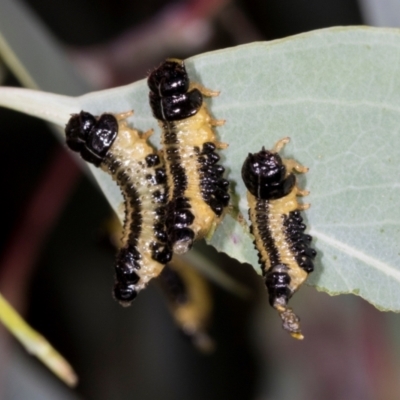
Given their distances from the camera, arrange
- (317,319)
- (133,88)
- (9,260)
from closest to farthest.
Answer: (133,88), (9,260), (317,319)

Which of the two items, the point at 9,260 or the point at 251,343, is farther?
the point at 251,343

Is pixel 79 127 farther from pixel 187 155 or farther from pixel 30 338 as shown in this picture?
pixel 30 338

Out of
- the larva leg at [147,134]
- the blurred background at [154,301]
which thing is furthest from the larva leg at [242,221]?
the blurred background at [154,301]

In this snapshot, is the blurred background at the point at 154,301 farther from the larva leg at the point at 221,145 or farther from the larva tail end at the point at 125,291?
the larva leg at the point at 221,145

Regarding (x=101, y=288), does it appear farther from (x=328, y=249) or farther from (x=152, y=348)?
(x=328, y=249)

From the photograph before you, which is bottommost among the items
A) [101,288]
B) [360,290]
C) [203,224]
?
[101,288]

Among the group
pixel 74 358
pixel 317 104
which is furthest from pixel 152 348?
pixel 317 104
